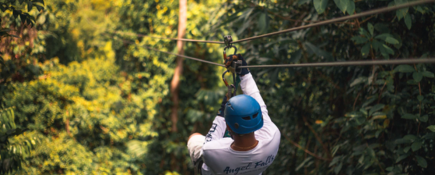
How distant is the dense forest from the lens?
2645mm

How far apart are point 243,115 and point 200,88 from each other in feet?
16.5

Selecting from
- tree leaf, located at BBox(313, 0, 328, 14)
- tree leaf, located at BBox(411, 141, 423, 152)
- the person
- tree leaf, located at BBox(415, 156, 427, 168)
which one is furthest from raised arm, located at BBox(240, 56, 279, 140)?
tree leaf, located at BBox(415, 156, 427, 168)

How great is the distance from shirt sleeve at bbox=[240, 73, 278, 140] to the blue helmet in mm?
175

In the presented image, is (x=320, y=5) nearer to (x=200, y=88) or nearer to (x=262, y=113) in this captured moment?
(x=262, y=113)

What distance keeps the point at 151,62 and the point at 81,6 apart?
21.1 feet

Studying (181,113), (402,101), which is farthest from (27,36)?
(402,101)

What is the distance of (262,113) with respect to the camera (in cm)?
203

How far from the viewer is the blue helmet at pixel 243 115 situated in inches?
68.0

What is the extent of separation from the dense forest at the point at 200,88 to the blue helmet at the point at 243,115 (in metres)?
0.84

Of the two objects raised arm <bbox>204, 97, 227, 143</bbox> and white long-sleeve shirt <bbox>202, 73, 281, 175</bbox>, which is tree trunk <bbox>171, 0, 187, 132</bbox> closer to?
raised arm <bbox>204, 97, 227, 143</bbox>

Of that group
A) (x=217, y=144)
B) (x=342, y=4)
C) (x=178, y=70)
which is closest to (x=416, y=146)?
(x=342, y=4)

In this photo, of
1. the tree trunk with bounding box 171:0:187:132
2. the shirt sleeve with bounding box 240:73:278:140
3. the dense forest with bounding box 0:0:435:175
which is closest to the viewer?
the shirt sleeve with bounding box 240:73:278:140

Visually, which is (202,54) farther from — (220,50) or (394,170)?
(394,170)

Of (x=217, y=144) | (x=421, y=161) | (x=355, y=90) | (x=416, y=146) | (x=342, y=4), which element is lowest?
(x=421, y=161)
